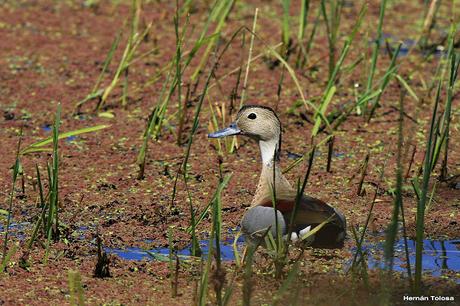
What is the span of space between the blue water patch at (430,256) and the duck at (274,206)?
0.21 m

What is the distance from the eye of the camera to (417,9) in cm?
1067

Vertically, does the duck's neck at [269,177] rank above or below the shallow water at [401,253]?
above

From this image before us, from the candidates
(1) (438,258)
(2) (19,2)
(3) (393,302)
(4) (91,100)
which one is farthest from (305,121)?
(2) (19,2)

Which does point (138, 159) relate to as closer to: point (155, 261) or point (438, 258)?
point (155, 261)

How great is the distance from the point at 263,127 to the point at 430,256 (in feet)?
5.12

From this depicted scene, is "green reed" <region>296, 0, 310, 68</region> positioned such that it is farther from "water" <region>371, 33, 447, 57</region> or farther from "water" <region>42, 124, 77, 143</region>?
"water" <region>42, 124, 77, 143</region>

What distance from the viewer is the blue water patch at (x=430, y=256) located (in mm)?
5473

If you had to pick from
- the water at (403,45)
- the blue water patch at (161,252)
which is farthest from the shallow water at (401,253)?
the water at (403,45)

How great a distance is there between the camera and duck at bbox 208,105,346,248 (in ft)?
18.5

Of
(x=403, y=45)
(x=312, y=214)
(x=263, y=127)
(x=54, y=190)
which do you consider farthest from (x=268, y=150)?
(x=403, y=45)

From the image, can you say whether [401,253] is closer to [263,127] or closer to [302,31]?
[263,127]

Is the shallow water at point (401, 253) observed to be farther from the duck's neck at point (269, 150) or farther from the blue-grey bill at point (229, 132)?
the blue-grey bill at point (229, 132)

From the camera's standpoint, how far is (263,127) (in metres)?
6.76

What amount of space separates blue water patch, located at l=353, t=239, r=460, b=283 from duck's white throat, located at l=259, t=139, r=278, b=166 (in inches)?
42.0
